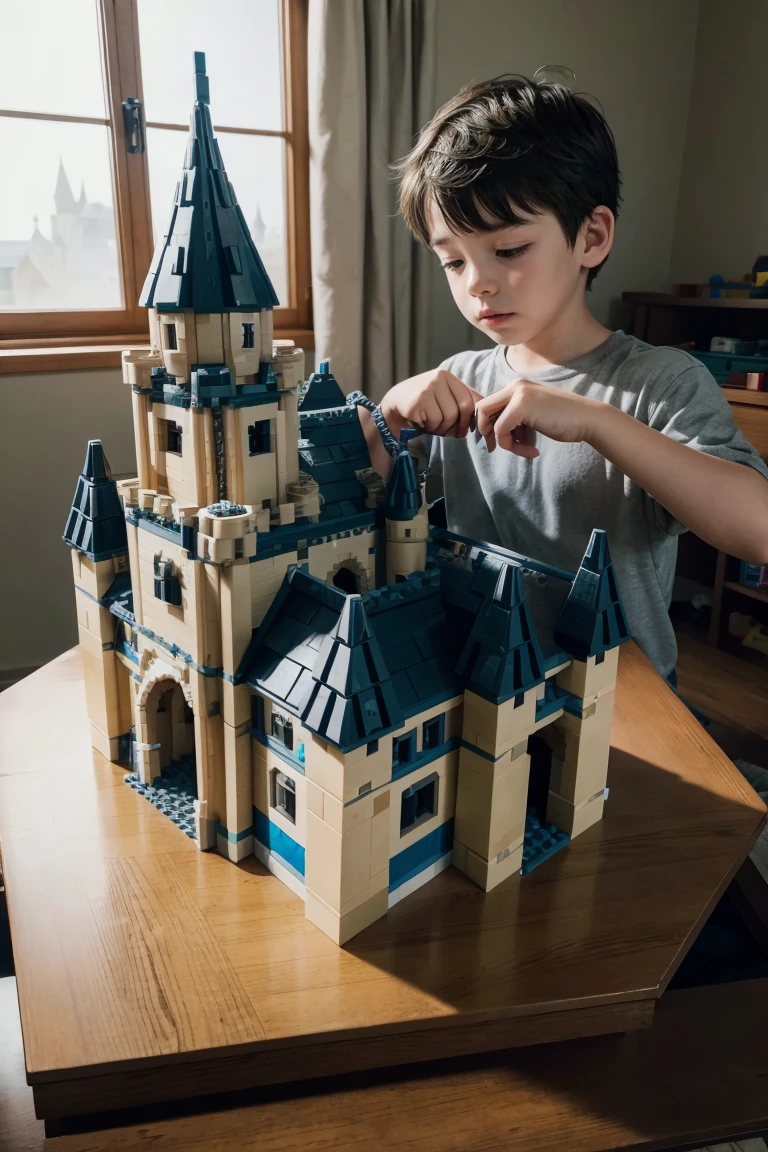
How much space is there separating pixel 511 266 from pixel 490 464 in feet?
1.41

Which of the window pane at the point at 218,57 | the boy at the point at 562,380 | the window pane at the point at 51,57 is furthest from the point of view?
the window pane at the point at 218,57

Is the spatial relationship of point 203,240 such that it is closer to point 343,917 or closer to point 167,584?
point 167,584

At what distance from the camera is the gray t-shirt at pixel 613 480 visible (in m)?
1.22

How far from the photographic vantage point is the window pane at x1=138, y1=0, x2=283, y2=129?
2.16 m

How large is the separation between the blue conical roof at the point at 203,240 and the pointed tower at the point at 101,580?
0.28 meters

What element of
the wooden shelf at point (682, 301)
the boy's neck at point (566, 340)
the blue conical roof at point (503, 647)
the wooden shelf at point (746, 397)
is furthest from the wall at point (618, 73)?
the blue conical roof at point (503, 647)

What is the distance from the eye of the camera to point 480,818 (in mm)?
906

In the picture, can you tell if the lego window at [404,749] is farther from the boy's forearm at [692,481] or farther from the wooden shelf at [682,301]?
the wooden shelf at [682,301]

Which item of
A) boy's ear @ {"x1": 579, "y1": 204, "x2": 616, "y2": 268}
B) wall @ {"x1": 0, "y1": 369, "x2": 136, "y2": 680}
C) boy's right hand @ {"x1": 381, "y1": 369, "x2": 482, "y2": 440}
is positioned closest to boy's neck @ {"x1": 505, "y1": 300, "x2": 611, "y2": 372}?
boy's ear @ {"x1": 579, "y1": 204, "x2": 616, "y2": 268}

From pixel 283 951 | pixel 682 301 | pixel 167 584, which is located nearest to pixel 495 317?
pixel 167 584

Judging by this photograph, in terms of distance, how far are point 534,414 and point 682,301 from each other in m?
1.79

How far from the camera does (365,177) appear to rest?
2.27 m

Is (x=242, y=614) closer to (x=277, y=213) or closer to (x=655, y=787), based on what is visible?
(x=655, y=787)

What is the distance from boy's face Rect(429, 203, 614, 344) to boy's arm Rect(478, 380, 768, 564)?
0.51 ft
